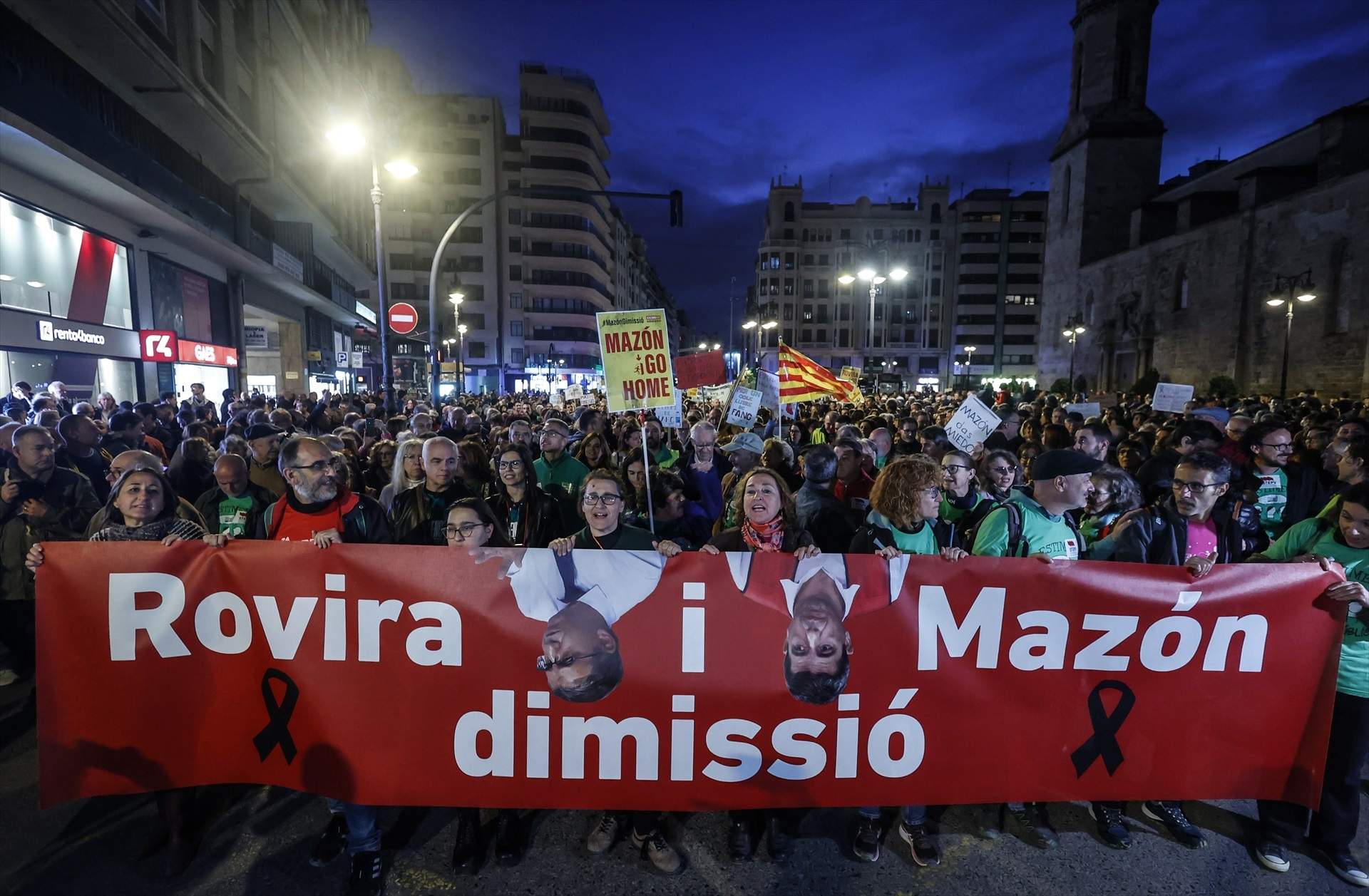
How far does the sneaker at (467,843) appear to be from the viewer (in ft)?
10.8

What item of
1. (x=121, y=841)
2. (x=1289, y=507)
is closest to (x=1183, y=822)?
(x=1289, y=507)

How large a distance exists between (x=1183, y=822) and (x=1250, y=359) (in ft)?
144

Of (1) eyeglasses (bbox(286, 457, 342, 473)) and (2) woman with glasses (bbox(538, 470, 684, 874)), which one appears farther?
(1) eyeglasses (bbox(286, 457, 342, 473))

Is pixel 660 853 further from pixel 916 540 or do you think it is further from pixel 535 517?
pixel 535 517

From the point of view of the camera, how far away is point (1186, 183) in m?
51.4

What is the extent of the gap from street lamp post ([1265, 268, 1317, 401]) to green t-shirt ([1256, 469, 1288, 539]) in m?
23.2

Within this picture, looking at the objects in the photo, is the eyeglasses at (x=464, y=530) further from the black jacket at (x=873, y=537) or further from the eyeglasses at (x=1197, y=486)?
the eyeglasses at (x=1197, y=486)

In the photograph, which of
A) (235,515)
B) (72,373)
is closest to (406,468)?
(235,515)

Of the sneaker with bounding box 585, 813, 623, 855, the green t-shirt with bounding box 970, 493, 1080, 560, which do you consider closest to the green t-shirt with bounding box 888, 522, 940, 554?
the green t-shirt with bounding box 970, 493, 1080, 560

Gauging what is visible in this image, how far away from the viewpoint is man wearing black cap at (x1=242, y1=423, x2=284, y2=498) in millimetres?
5863

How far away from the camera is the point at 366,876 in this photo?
124 inches

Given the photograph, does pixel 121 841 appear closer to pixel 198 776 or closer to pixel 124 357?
pixel 198 776

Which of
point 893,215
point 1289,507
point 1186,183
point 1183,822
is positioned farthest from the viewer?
point 893,215

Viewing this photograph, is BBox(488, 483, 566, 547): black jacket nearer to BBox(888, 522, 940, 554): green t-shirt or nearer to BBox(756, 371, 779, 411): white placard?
BBox(888, 522, 940, 554): green t-shirt
